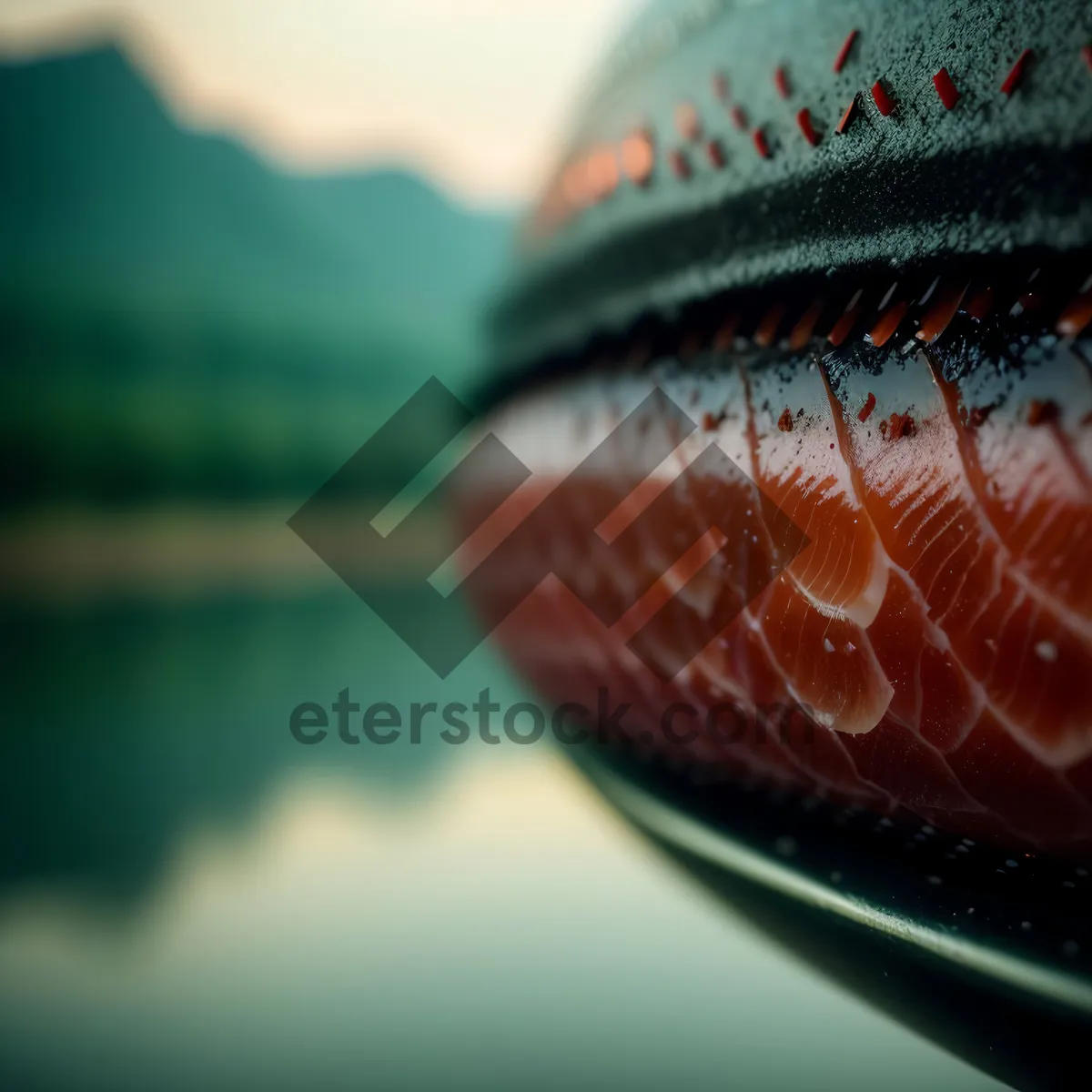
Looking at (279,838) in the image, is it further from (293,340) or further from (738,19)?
(293,340)

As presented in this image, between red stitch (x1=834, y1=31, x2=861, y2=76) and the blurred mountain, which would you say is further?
the blurred mountain

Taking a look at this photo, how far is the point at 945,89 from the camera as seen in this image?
8 centimetres

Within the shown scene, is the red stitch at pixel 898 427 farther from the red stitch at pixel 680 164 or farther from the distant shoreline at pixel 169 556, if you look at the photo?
the distant shoreline at pixel 169 556

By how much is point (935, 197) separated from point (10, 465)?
2.91ft

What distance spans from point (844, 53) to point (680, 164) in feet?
0.08

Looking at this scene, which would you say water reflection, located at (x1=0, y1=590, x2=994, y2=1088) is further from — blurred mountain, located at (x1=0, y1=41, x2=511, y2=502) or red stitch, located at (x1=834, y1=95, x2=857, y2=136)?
blurred mountain, located at (x1=0, y1=41, x2=511, y2=502)

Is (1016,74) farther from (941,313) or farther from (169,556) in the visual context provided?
(169,556)

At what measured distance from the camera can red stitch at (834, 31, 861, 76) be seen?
0.09 metres

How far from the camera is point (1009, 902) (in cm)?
8

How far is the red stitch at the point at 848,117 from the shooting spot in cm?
8

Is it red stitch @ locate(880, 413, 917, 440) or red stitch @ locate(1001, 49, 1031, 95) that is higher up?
red stitch @ locate(1001, 49, 1031, 95)

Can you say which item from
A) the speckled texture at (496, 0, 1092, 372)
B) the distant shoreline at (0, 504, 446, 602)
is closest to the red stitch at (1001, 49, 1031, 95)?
the speckled texture at (496, 0, 1092, 372)

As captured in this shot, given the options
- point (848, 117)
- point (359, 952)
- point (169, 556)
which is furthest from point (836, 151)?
point (169, 556)

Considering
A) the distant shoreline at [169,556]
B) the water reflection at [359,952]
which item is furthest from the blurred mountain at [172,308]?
the water reflection at [359,952]
